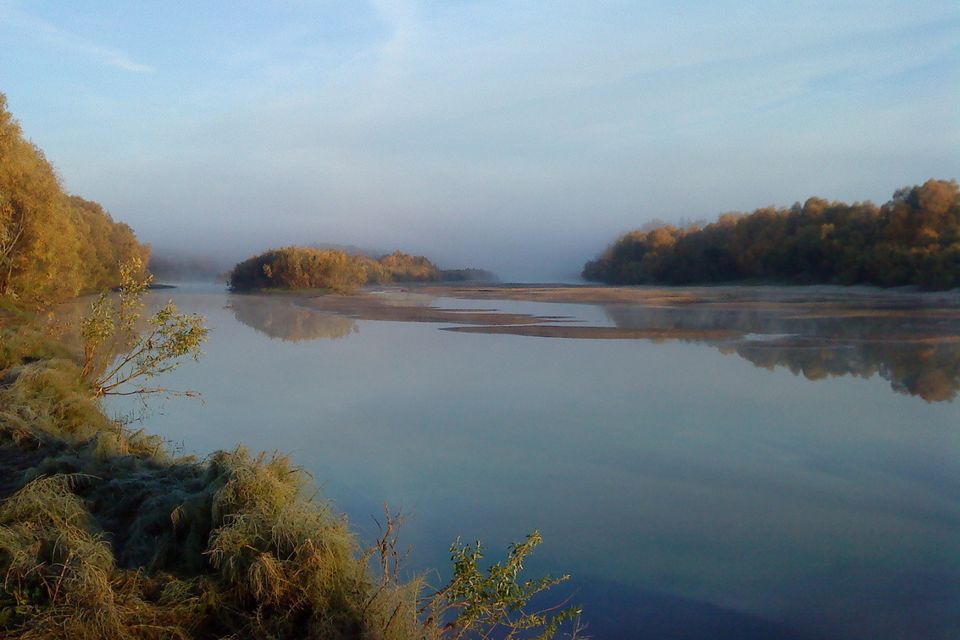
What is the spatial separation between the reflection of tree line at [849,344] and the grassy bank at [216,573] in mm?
8958

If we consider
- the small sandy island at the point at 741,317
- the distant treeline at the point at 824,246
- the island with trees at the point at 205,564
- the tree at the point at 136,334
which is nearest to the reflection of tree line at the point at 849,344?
the small sandy island at the point at 741,317

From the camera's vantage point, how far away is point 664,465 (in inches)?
288

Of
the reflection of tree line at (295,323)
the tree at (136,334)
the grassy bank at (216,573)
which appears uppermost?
the tree at (136,334)

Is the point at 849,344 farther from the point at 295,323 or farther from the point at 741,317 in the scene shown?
the point at 295,323

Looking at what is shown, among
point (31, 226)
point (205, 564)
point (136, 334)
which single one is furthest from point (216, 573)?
point (31, 226)

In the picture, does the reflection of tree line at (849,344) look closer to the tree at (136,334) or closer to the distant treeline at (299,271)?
the tree at (136,334)

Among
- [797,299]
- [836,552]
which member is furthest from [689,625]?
[797,299]

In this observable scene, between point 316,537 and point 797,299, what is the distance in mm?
33132

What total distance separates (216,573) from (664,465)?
4.63 metres

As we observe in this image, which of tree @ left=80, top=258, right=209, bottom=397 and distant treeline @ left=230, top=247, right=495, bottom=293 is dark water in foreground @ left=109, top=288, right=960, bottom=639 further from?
distant treeline @ left=230, top=247, right=495, bottom=293

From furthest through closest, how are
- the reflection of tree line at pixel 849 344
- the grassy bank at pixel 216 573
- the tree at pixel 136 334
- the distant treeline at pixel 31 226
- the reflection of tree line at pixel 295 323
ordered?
the reflection of tree line at pixel 295 323 < the distant treeline at pixel 31 226 < the reflection of tree line at pixel 849 344 < the tree at pixel 136 334 < the grassy bank at pixel 216 573

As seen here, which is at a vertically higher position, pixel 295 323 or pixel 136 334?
pixel 136 334

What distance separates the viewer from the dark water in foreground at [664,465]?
4.69 meters

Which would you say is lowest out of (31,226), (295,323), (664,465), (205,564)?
(664,465)
